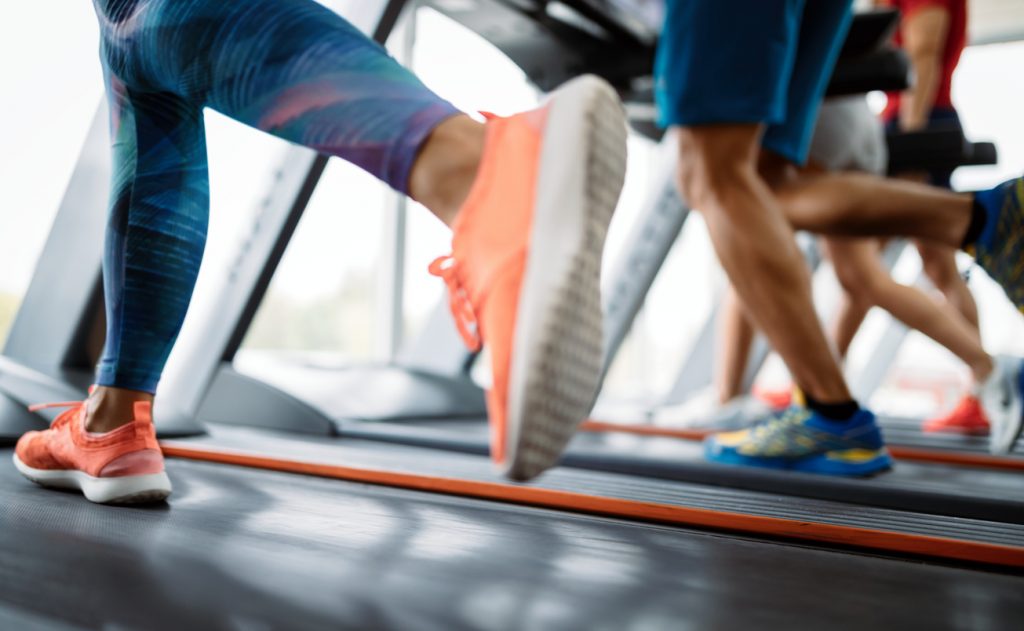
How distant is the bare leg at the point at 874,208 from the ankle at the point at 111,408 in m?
1.18

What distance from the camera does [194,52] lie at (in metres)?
0.67

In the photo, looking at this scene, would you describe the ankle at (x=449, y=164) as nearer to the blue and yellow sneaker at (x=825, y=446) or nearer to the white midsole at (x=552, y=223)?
the white midsole at (x=552, y=223)

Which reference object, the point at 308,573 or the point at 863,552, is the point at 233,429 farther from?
the point at 863,552

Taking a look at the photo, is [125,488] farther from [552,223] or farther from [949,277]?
[949,277]

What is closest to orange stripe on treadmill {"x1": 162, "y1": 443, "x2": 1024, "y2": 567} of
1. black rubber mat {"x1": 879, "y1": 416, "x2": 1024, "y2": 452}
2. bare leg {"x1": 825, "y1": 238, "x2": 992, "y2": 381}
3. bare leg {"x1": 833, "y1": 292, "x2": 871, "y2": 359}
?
bare leg {"x1": 825, "y1": 238, "x2": 992, "y2": 381}

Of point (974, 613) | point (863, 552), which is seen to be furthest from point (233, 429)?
point (974, 613)

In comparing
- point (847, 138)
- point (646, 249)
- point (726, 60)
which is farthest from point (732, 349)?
point (726, 60)

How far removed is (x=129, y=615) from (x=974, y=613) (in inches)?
23.9

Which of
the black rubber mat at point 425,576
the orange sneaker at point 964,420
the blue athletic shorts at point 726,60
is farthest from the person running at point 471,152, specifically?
the orange sneaker at point 964,420

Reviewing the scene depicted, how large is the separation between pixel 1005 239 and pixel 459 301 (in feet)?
3.25

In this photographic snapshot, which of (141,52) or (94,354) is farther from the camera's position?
(94,354)

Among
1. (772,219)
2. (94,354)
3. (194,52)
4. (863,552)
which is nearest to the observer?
(194,52)

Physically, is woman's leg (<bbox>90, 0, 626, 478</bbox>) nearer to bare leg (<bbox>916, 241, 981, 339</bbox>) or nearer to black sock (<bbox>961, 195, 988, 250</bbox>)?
black sock (<bbox>961, 195, 988, 250</bbox>)

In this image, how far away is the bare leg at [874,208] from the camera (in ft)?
4.33
